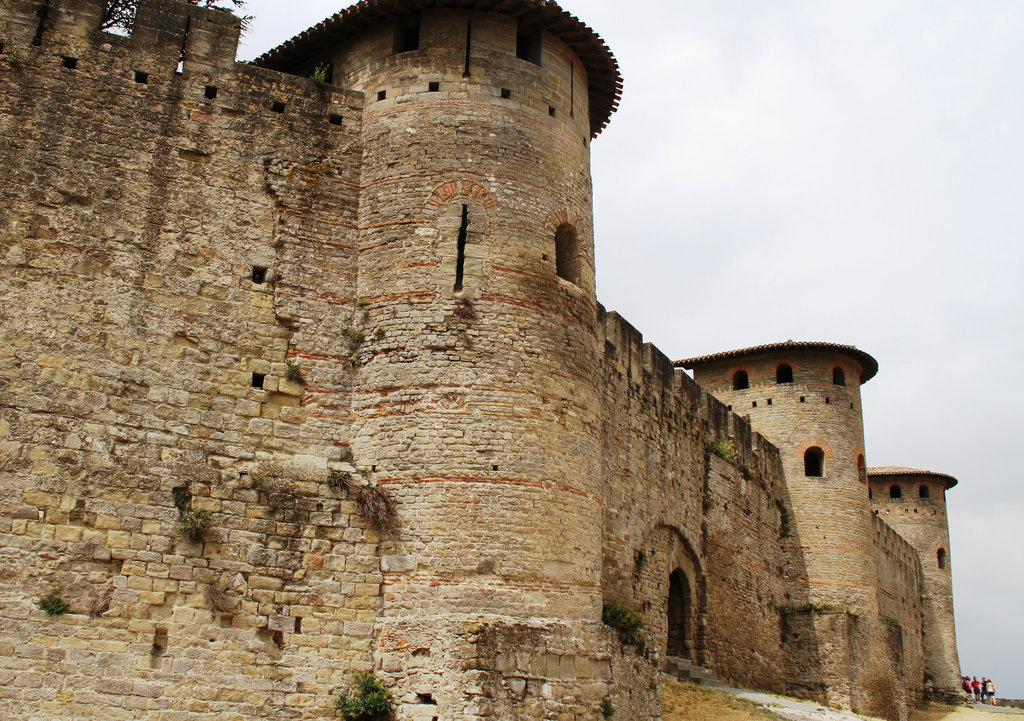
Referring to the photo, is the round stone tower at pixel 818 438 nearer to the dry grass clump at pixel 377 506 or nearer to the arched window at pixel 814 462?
the arched window at pixel 814 462

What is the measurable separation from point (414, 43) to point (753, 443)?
→ 1222cm

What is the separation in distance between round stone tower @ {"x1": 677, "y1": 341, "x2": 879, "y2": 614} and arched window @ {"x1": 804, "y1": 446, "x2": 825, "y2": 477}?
23 mm

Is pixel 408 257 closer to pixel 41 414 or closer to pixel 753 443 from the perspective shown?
pixel 41 414

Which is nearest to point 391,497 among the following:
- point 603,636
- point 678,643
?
point 603,636

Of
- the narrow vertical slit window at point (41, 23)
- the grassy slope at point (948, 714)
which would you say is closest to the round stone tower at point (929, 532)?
the grassy slope at point (948, 714)

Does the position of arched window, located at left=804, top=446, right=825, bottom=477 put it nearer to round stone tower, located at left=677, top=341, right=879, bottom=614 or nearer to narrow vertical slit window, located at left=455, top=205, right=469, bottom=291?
round stone tower, located at left=677, top=341, right=879, bottom=614

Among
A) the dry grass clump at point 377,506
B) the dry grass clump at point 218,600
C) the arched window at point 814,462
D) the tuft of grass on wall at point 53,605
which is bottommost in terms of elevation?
the tuft of grass on wall at point 53,605

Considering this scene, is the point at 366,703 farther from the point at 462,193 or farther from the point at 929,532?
the point at 929,532

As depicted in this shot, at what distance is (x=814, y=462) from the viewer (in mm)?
22953

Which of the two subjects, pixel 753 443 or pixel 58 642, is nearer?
pixel 58 642

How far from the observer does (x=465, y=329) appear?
34.9 feet

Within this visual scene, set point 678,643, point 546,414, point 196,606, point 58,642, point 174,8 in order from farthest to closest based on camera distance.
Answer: point 678,643 → point 174,8 → point 546,414 → point 196,606 → point 58,642

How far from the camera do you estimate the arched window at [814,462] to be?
74.4 feet

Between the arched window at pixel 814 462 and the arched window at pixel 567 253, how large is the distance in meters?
12.6
